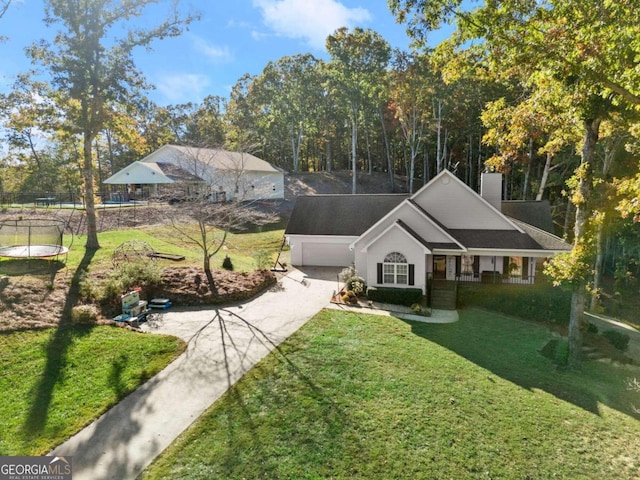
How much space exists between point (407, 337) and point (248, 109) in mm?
51742

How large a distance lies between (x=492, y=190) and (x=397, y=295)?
33.2 feet

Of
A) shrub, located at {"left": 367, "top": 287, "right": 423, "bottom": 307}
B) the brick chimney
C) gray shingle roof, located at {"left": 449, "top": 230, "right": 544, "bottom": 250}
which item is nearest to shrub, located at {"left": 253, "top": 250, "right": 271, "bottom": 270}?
shrub, located at {"left": 367, "top": 287, "right": 423, "bottom": 307}

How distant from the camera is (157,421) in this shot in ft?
29.6

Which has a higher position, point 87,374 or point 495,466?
point 87,374

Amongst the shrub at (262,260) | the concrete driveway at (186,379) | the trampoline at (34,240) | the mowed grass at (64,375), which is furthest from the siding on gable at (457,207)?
the trampoline at (34,240)

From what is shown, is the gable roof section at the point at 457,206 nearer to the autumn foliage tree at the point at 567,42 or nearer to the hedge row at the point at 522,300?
the hedge row at the point at 522,300

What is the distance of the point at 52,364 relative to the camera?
11039 millimetres

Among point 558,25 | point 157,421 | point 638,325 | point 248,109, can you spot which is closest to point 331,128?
point 248,109

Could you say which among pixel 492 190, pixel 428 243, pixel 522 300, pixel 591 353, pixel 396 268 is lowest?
pixel 591 353

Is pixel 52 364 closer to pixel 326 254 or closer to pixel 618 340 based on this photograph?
pixel 326 254

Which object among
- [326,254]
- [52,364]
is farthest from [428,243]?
[52,364]

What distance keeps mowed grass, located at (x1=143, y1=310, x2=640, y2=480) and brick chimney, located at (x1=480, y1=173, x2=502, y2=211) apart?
11.5 meters

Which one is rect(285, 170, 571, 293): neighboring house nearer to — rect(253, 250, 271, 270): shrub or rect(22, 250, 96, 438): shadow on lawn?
rect(253, 250, 271, 270): shrub

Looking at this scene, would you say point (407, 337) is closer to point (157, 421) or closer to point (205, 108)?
point (157, 421)
